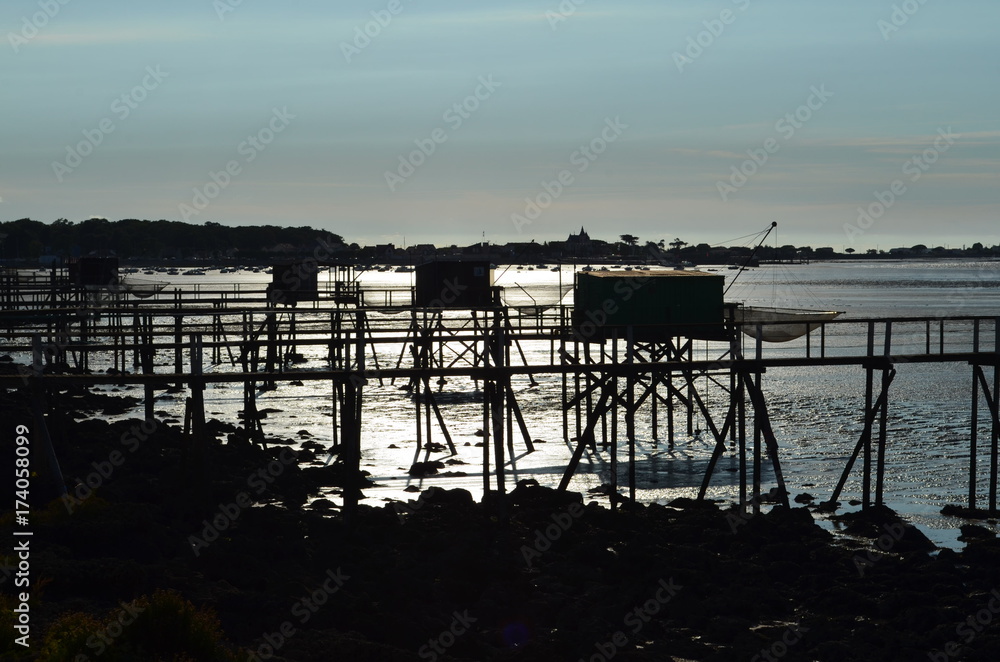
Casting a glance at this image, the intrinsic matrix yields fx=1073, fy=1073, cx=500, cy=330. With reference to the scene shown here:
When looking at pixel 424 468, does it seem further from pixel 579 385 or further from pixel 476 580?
pixel 476 580

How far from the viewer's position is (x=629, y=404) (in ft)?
86.9

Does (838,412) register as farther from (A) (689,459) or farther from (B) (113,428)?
(B) (113,428)

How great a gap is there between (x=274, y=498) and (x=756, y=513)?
10438mm

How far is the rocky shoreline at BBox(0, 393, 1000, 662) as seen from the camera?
47.2ft

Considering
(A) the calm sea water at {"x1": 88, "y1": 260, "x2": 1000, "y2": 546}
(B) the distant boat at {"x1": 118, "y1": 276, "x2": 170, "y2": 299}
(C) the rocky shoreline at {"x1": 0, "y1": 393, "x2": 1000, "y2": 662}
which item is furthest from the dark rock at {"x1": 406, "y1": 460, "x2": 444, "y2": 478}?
(B) the distant boat at {"x1": 118, "y1": 276, "x2": 170, "y2": 299}

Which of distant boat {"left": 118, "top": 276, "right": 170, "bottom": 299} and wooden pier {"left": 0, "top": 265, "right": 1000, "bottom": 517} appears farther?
distant boat {"left": 118, "top": 276, "right": 170, "bottom": 299}

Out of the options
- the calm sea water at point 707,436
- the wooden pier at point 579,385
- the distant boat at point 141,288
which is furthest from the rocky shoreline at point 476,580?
the distant boat at point 141,288

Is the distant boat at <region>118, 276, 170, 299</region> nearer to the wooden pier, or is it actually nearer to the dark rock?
the wooden pier

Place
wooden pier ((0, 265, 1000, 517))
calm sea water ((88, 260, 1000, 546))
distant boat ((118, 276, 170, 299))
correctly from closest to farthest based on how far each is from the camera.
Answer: wooden pier ((0, 265, 1000, 517)) < calm sea water ((88, 260, 1000, 546)) < distant boat ((118, 276, 170, 299))

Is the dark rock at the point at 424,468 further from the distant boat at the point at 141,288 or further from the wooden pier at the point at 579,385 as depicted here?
the distant boat at the point at 141,288

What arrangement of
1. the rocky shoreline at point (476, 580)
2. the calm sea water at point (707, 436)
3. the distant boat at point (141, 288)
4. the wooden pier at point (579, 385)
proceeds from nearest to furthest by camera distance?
the rocky shoreline at point (476, 580) < the wooden pier at point (579, 385) < the calm sea water at point (707, 436) < the distant boat at point (141, 288)

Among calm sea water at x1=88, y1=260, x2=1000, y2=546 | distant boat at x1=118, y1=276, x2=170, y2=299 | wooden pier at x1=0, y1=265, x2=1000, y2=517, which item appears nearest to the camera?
wooden pier at x1=0, y1=265, x2=1000, y2=517

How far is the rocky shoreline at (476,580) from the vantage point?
566 inches

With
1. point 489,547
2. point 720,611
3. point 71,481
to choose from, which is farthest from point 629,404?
point 71,481
